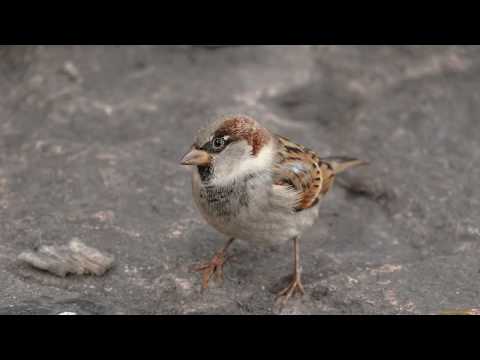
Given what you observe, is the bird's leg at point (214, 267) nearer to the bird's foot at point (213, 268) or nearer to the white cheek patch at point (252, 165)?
the bird's foot at point (213, 268)

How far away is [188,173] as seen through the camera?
6.09m

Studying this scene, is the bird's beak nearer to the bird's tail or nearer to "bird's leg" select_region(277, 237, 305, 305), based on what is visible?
Answer: "bird's leg" select_region(277, 237, 305, 305)

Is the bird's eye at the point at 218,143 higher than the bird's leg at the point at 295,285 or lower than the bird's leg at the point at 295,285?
higher

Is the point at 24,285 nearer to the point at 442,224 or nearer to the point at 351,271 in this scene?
the point at 351,271

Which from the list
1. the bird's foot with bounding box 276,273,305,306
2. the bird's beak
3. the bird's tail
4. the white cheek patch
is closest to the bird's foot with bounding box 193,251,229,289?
the bird's foot with bounding box 276,273,305,306

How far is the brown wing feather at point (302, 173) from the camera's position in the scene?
506 centimetres

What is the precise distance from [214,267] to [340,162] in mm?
1260

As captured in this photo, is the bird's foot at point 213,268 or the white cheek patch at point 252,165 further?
the bird's foot at point 213,268

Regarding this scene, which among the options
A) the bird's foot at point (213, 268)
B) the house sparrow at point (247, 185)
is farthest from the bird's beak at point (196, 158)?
the bird's foot at point (213, 268)

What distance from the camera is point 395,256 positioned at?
5398mm

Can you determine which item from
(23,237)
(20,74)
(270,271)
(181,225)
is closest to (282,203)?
(270,271)

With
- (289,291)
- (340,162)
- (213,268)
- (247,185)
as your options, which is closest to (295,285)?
(289,291)

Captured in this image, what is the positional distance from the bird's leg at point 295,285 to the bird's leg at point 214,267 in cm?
42

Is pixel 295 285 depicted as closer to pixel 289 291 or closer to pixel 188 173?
pixel 289 291
